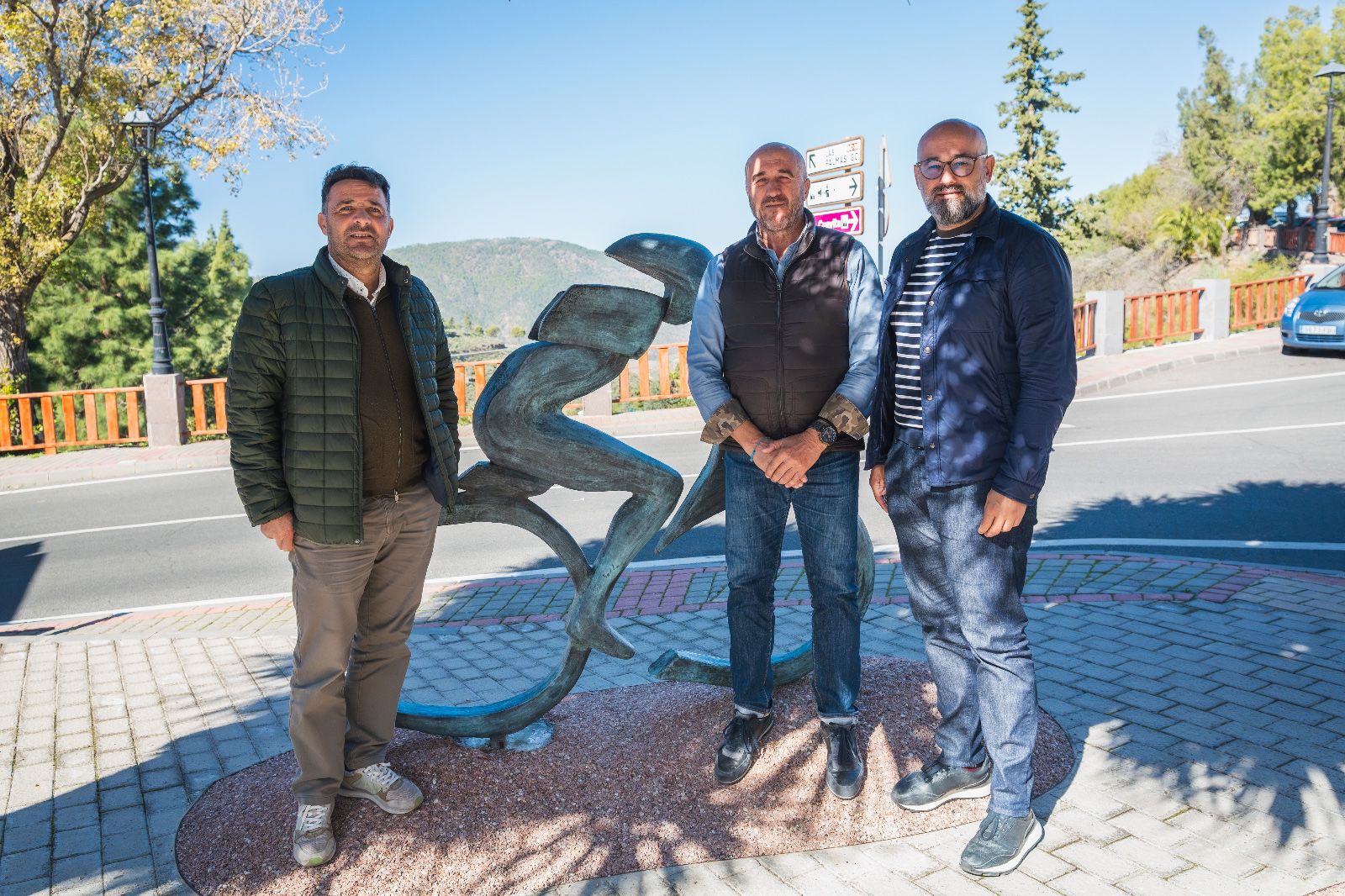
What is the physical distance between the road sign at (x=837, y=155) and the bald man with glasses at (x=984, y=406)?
10.9 meters

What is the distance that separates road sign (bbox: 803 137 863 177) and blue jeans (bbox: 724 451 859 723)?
1091 cm

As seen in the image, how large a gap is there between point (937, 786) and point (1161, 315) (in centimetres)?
1773

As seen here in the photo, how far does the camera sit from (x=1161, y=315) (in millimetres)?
18750

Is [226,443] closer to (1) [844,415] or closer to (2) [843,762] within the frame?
(2) [843,762]

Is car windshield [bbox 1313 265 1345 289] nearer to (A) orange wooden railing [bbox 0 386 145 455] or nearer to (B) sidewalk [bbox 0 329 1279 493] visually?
(B) sidewalk [bbox 0 329 1279 493]

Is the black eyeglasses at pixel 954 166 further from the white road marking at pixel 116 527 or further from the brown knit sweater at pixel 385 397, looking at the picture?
the white road marking at pixel 116 527

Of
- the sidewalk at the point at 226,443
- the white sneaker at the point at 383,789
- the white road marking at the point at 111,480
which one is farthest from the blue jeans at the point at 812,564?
the white road marking at the point at 111,480

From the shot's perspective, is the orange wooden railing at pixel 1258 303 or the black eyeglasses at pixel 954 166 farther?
the orange wooden railing at pixel 1258 303

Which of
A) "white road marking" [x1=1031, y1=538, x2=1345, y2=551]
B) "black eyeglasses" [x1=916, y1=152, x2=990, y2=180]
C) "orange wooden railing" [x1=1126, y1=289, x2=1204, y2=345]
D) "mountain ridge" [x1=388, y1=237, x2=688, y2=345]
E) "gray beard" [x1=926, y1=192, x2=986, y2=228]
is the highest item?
"mountain ridge" [x1=388, y1=237, x2=688, y2=345]

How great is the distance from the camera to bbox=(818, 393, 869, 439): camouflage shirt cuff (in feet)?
10.6

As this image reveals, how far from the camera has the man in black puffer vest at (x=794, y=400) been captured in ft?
10.8

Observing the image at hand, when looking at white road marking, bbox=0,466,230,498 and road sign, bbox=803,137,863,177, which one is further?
road sign, bbox=803,137,863,177

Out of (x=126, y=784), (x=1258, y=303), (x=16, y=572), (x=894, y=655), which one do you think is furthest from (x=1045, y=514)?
(x=1258, y=303)

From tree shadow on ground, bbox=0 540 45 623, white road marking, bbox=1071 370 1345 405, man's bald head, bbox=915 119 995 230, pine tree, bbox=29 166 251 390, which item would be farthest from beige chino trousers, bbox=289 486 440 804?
pine tree, bbox=29 166 251 390
